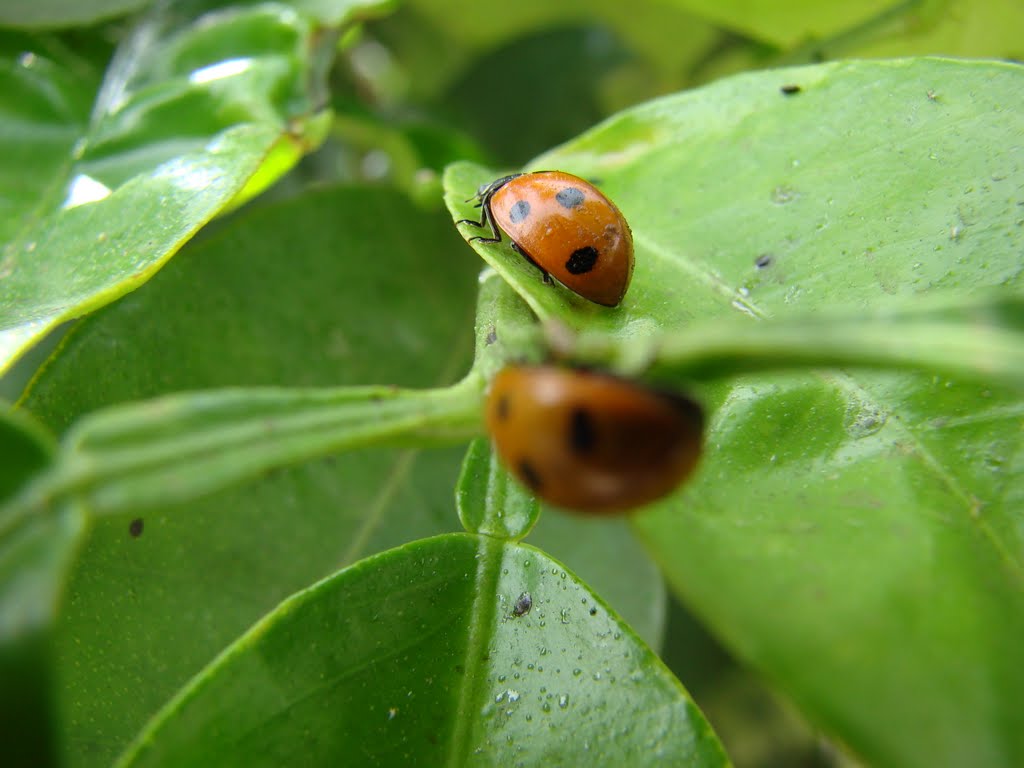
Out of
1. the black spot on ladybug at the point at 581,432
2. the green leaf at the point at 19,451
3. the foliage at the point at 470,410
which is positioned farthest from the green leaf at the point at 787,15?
the green leaf at the point at 19,451

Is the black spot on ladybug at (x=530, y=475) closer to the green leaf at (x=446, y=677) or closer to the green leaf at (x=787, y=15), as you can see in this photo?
the green leaf at (x=446, y=677)

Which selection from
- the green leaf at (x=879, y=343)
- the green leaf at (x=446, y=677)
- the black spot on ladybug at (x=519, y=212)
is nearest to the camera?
the green leaf at (x=879, y=343)

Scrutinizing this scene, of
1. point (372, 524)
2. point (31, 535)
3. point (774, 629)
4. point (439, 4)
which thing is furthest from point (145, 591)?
point (439, 4)

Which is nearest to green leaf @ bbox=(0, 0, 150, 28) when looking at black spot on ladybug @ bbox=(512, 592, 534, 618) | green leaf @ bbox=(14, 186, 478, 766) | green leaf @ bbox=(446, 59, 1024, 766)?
green leaf @ bbox=(14, 186, 478, 766)

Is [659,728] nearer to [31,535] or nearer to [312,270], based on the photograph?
[31,535]

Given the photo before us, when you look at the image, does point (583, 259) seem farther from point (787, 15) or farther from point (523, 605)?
point (787, 15)

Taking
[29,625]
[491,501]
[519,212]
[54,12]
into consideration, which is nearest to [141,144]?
[54,12]

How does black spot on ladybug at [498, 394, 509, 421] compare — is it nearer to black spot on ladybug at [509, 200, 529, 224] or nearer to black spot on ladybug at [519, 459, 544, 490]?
black spot on ladybug at [519, 459, 544, 490]
